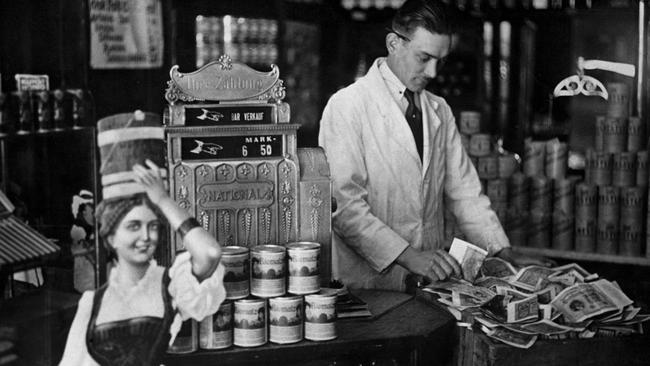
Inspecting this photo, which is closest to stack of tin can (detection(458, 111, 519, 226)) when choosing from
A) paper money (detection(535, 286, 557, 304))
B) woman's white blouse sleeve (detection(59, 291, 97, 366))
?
paper money (detection(535, 286, 557, 304))

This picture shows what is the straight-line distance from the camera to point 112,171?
199 cm

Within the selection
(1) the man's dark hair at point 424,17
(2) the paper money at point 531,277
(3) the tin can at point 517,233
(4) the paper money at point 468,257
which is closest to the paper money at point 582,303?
(2) the paper money at point 531,277

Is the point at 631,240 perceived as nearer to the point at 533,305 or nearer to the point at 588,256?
the point at 588,256

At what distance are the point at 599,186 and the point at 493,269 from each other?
1955 millimetres

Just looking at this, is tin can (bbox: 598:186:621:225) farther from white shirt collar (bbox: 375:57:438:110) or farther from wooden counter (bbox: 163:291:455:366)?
wooden counter (bbox: 163:291:455:366)

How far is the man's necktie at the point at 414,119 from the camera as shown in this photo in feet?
12.2

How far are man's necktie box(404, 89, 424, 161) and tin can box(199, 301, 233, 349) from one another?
1609 mm

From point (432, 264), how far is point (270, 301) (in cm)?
97

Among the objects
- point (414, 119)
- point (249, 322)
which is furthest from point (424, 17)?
point (249, 322)

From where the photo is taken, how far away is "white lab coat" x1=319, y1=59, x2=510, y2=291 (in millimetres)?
3404

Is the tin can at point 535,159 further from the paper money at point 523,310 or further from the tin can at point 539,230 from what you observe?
the paper money at point 523,310

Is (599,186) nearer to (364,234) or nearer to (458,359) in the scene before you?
(364,234)

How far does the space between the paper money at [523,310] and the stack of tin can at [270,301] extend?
0.61m

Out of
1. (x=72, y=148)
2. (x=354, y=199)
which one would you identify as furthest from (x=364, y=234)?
(x=72, y=148)
